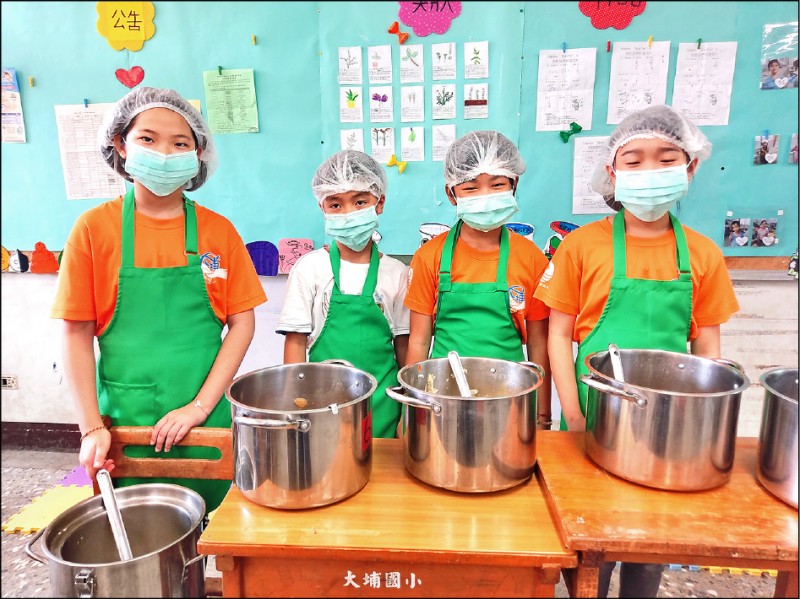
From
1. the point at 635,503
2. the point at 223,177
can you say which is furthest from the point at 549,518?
the point at 223,177

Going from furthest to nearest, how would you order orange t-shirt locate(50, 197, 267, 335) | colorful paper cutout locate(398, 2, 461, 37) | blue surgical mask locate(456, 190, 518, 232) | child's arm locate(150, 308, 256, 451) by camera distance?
colorful paper cutout locate(398, 2, 461, 37) < blue surgical mask locate(456, 190, 518, 232) < orange t-shirt locate(50, 197, 267, 335) < child's arm locate(150, 308, 256, 451)

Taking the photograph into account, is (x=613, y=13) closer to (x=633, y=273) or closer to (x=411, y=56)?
(x=411, y=56)

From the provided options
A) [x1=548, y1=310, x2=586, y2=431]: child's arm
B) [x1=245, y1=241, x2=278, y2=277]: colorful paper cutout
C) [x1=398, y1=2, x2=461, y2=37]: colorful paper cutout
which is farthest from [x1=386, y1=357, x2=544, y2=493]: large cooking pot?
[x1=398, y1=2, x2=461, y2=37]: colorful paper cutout

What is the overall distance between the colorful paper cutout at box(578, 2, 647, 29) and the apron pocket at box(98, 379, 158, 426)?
7.67 feet

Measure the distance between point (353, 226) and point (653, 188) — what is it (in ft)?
3.00

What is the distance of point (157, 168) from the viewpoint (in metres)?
1.50

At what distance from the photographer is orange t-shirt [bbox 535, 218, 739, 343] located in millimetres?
1512

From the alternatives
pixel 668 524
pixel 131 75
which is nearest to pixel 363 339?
pixel 668 524

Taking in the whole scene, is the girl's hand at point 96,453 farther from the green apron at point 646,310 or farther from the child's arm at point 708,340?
the child's arm at point 708,340

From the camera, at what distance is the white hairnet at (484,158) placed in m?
1.70

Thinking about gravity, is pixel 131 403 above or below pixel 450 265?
below

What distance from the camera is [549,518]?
104 centimetres

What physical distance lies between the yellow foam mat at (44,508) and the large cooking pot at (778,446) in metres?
2.57

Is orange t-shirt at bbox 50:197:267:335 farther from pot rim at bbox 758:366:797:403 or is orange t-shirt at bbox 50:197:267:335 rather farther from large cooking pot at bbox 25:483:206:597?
pot rim at bbox 758:366:797:403
